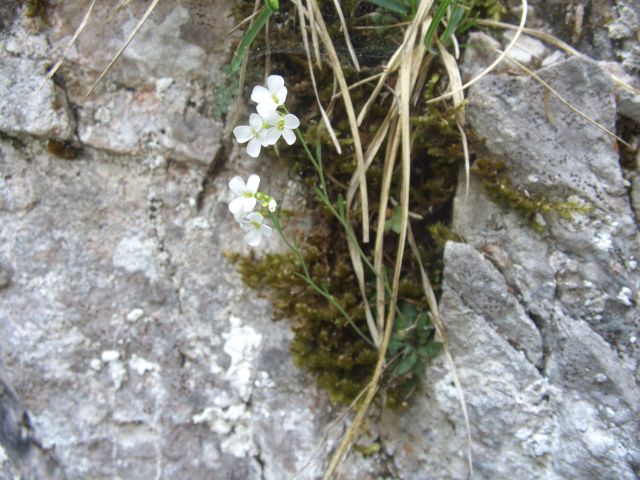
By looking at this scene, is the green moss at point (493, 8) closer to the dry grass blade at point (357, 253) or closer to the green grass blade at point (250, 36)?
the dry grass blade at point (357, 253)

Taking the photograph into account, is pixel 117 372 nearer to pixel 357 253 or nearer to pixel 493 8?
pixel 357 253

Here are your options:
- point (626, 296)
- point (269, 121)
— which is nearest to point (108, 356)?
point (269, 121)

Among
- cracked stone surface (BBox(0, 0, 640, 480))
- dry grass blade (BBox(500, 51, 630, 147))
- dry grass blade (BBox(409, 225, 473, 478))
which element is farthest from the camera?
cracked stone surface (BBox(0, 0, 640, 480))

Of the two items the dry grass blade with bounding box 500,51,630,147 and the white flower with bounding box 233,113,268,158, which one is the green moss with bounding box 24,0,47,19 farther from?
the dry grass blade with bounding box 500,51,630,147

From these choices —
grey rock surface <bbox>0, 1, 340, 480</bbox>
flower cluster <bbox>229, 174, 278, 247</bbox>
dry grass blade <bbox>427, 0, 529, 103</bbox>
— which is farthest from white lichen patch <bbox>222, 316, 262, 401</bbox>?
dry grass blade <bbox>427, 0, 529, 103</bbox>

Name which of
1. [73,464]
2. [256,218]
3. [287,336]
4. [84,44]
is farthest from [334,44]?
[73,464]

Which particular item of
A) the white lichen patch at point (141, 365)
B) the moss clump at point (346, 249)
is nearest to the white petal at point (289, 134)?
the moss clump at point (346, 249)

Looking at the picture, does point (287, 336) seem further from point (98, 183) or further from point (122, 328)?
point (98, 183)
